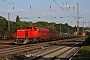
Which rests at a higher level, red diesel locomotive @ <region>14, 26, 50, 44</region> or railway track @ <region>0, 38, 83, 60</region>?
red diesel locomotive @ <region>14, 26, 50, 44</region>

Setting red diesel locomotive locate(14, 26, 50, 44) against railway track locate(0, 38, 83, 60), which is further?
A: red diesel locomotive locate(14, 26, 50, 44)

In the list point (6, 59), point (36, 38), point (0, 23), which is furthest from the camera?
point (0, 23)

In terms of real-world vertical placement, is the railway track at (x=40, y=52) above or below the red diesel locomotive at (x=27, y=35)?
below

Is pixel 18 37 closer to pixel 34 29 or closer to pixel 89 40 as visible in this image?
pixel 34 29

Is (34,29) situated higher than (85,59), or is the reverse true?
(34,29)

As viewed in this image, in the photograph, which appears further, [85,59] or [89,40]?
[89,40]

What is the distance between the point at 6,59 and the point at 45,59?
125 inches

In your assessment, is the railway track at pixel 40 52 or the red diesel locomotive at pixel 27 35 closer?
the railway track at pixel 40 52

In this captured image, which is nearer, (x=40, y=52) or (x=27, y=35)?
(x=40, y=52)

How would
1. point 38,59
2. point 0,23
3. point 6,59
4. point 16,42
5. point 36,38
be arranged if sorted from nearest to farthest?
point 6,59 < point 38,59 < point 16,42 < point 36,38 < point 0,23

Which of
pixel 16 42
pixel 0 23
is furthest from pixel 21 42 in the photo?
pixel 0 23

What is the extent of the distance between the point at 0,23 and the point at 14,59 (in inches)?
3053

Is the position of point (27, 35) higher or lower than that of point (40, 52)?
higher

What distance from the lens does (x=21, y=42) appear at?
3688 centimetres
